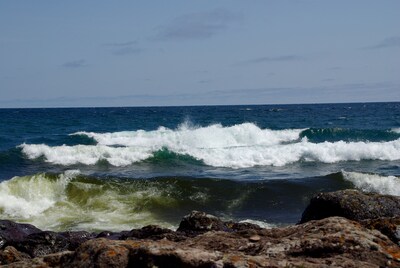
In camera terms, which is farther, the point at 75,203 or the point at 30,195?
the point at 30,195

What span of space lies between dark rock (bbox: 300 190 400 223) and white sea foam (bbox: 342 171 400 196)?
10.1 metres

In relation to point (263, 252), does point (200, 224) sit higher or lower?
lower

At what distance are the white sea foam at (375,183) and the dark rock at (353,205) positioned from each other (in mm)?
10063

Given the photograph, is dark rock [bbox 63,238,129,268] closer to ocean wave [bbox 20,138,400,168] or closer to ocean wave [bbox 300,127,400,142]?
ocean wave [bbox 20,138,400,168]

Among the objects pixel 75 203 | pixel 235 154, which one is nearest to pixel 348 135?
pixel 235 154

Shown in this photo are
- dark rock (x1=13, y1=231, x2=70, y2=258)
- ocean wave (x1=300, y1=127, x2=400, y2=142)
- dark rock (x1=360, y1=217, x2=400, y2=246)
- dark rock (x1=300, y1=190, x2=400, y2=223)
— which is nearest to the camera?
dark rock (x1=360, y1=217, x2=400, y2=246)

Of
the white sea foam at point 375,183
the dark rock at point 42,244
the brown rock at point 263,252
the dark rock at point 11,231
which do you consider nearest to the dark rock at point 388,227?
the brown rock at point 263,252

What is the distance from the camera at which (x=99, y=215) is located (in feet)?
44.6

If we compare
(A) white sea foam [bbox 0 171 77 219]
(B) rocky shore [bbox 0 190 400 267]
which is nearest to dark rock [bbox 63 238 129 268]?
(B) rocky shore [bbox 0 190 400 267]

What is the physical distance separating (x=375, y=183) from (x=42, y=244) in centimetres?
1286

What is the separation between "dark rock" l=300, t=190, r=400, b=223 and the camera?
682 centimetres

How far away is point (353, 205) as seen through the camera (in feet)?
22.7

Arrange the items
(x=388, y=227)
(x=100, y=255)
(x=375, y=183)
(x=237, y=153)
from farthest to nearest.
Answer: (x=237, y=153) → (x=375, y=183) → (x=388, y=227) → (x=100, y=255)

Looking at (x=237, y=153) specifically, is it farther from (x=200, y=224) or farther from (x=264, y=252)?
(x=264, y=252)
